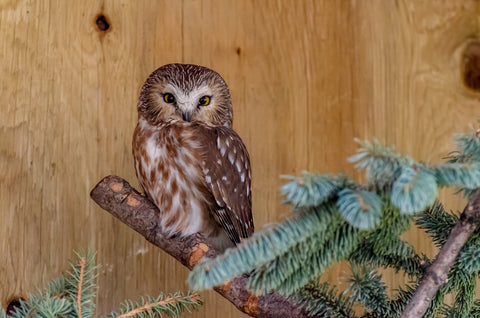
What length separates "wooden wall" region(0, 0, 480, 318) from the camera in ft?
7.10

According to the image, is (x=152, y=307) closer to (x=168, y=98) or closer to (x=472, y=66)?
(x=168, y=98)

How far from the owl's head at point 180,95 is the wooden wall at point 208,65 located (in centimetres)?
15

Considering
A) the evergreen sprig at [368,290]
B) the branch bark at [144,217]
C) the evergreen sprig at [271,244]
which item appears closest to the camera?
the evergreen sprig at [271,244]

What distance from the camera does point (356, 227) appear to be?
1048 mm

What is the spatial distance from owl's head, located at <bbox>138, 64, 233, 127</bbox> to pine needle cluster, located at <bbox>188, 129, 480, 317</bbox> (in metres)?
1.09

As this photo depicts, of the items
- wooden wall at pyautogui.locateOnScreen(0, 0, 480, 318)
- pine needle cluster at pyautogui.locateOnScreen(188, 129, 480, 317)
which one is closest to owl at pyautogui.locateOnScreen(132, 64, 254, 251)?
wooden wall at pyautogui.locateOnScreen(0, 0, 480, 318)

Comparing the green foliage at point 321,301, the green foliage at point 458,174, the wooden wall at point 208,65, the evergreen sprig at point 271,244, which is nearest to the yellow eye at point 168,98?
the wooden wall at point 208,65

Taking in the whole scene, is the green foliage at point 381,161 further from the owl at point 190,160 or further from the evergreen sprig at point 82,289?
the owl at point 190,160

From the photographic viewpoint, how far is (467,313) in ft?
4.33

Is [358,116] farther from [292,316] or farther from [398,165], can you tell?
[398,165]

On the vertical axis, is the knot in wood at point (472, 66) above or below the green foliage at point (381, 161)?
above

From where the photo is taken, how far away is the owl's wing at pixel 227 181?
201 centimetres

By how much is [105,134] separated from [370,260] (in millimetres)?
1297

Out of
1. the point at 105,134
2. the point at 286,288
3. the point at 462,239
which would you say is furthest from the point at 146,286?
the point at 462,239
